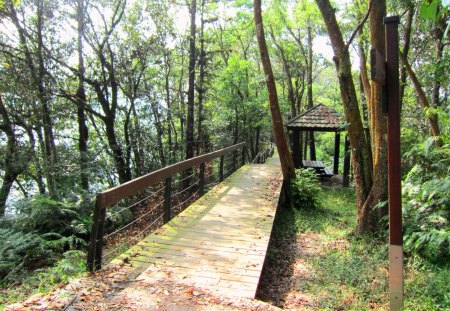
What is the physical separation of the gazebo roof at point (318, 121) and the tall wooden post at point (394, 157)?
34.0 ft

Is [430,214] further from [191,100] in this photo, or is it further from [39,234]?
[191,100]

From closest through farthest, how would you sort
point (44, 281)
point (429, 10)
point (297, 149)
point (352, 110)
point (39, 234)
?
point (429, 10)
point (44, 281)
point (352, 110)
point (39, 234)
point (297, 149)

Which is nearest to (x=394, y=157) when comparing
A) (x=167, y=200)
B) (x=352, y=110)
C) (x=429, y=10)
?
(x=429, y=10)

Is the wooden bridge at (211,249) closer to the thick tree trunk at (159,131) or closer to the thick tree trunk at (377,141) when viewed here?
the thick tree trunk at (377,141)

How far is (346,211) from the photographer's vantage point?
9.42 metres

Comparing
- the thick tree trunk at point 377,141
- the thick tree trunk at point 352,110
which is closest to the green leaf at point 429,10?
the thick tree trunk at point 377,141

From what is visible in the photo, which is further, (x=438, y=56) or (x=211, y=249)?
(x=438, y=56)

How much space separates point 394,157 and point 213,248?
8.66 ft

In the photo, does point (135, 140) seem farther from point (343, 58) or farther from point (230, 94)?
point (343, 58)

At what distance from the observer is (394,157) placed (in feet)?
11.4

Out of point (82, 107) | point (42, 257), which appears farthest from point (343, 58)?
point (82, 107)

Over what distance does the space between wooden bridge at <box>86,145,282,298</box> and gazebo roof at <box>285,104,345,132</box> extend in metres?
6.60

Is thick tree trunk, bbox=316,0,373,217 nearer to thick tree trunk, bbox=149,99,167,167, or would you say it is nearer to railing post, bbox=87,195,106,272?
railing post, bbox=87,195,106,272

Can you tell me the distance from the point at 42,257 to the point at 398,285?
535 centimetres
